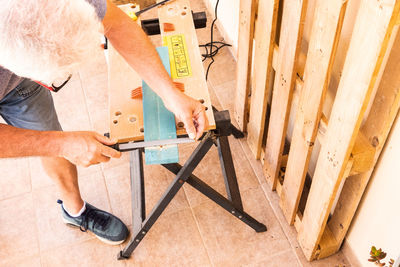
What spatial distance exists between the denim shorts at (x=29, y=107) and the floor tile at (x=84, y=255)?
701 millimetres

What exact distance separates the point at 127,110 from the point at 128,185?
0.87 m

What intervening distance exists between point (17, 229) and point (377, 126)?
6.28 feet

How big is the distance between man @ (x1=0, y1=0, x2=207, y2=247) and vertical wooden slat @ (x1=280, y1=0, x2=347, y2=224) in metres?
0.39

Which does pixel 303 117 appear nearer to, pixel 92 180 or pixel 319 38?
pixel 319 38

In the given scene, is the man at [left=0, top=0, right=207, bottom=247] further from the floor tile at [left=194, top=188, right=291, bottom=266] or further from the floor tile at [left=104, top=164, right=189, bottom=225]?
the floor tile at [left=194, top=188, right=291, bottom=266]

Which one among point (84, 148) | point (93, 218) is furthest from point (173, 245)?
point (84, 148)

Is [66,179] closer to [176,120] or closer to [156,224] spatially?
[156,224]

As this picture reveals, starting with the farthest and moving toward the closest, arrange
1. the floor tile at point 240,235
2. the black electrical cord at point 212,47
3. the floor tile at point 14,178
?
1. the black electrical cord at point 212,47
2. the floor tile at point 14,178
3. the floor tile at point 240,235

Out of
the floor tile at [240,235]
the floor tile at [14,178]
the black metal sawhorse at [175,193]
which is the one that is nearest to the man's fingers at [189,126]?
the black metal sawhorse at [175,193]

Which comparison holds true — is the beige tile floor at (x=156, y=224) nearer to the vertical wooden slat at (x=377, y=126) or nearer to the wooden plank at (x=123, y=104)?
the vertical wooden slat at (x=377, y=126)

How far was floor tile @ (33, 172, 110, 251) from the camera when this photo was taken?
2.06 m

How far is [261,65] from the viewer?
178cm

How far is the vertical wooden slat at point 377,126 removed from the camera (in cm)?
110

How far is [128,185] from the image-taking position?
2238 millimetres
